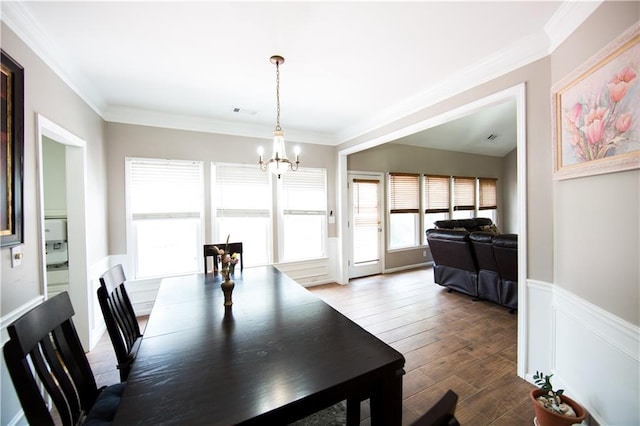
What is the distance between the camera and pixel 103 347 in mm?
2814

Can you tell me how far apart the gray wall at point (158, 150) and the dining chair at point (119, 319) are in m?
1.92

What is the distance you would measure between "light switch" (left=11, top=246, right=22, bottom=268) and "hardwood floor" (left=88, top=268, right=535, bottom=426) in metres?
1.24

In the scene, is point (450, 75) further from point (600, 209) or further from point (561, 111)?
point (600, 209)

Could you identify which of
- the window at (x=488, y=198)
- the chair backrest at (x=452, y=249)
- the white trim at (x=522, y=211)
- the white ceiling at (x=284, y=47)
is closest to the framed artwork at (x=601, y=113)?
the white trim at (x=522, y=211)

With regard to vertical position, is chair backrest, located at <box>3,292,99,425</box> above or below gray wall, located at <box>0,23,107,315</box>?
below

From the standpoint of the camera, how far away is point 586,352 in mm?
1697

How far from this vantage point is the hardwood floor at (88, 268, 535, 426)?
1.95 meters

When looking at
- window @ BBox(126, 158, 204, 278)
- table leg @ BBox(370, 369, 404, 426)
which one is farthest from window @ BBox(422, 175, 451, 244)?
table leg @ BBox(370, 369, 404, 426)

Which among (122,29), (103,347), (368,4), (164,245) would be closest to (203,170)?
(164,245)

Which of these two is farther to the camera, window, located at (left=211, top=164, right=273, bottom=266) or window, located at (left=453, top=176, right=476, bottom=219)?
window, located at (left=453, top=176, right=476, bottom=219)

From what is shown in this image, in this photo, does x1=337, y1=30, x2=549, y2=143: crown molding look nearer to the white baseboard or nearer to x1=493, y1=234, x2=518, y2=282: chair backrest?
the white baseboard

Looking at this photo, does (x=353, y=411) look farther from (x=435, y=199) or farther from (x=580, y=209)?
(x=435, y=199)

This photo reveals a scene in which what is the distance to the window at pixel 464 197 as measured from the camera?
6570 mm

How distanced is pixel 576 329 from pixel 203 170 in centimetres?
430
